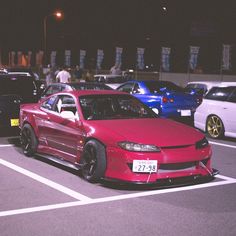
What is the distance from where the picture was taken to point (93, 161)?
277 inches

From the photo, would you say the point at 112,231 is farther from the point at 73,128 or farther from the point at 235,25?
the point at 235,25

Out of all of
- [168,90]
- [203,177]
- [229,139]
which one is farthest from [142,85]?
[203,177]

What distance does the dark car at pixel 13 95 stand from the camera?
38.9 feet

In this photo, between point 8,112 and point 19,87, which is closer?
point 8,112

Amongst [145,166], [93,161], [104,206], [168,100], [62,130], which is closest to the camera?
[104,206]

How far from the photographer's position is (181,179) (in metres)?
6.69

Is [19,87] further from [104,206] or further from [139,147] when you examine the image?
[104,206]

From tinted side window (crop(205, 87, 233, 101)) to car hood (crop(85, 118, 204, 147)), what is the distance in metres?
4.50

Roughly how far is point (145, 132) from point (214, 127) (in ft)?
18.0

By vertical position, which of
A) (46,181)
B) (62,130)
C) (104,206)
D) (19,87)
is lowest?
(46,181)

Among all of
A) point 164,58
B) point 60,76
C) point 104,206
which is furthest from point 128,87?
point 164,58

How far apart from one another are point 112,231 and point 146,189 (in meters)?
1.86

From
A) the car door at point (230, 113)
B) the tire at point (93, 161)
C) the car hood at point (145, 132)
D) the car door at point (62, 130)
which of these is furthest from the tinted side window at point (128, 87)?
the tire at point (93, 161)

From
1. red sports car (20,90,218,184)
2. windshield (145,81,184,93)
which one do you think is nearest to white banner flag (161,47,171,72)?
windshield (145,81,184,93)
